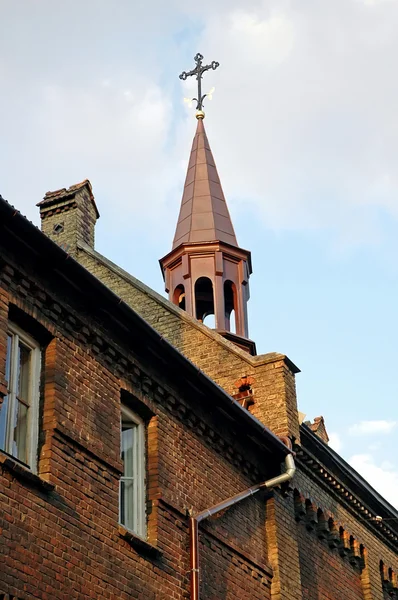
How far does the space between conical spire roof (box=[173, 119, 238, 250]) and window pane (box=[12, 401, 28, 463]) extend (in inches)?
567

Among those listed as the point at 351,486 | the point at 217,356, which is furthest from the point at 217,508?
the point at 351,486

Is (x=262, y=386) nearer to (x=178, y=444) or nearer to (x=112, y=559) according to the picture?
(x=178, y=444)

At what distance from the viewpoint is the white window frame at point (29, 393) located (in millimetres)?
11688

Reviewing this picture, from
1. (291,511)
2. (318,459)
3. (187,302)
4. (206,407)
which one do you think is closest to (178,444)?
(206,407)

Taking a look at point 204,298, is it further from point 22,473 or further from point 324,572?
point 22,473

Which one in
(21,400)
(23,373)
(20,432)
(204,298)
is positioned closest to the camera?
(20,432)

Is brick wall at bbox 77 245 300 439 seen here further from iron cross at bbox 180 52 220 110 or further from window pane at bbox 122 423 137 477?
iron cross at bbox 180 52 220 110

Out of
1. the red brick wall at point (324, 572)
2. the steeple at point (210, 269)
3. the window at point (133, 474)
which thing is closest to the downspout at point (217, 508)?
the window at point (133, 474)

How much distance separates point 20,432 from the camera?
468 inches

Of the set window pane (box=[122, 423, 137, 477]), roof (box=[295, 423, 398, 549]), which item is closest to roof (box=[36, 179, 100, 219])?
roof (box=[295, 423, 398, 549])

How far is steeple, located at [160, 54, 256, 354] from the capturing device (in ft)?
81.4

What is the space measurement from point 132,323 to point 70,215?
9.55 meters

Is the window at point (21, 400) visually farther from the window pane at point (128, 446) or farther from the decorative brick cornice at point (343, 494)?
the decorative brick cornice at point (343, 494)

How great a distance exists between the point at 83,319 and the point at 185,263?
12246mm
